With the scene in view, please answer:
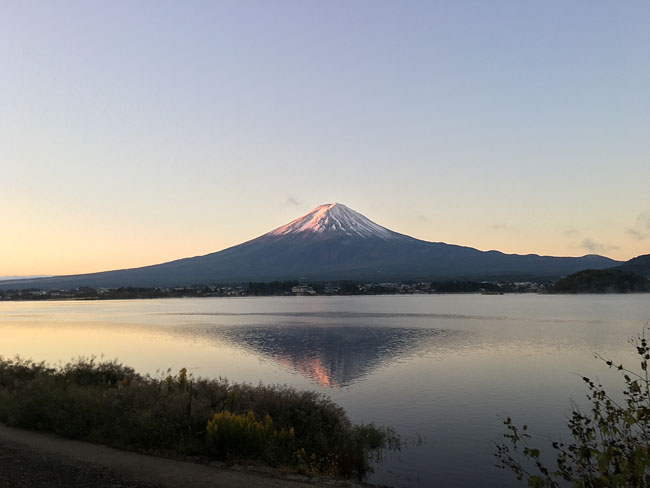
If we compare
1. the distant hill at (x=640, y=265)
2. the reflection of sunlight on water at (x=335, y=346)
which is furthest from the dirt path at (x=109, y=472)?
the distant hill at (x=640, y=265)

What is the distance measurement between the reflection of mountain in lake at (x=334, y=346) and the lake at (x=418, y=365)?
3.4 inches

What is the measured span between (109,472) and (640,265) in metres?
204

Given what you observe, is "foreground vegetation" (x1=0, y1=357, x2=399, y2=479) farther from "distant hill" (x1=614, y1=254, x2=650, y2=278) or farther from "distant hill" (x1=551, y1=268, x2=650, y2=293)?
"distant hill" (x1=614, y1=254, x2=650, y2=278)

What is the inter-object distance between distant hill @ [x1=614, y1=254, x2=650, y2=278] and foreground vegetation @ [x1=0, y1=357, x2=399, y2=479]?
184 m

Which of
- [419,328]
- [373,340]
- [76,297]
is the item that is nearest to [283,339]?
[373,340]

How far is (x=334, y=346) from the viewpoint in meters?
39.4

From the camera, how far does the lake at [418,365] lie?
46.4ft

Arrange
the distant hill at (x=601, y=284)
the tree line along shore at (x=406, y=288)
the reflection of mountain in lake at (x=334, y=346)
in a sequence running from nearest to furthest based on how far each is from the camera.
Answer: the reflection of mountain in lake at (x=334, y=346), the distant hill at (x=601, y=284), the tree line along shore at (x=406, y=288)

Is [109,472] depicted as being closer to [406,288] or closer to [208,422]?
[208,422]

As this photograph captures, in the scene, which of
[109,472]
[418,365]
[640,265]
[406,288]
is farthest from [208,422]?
[640,265]

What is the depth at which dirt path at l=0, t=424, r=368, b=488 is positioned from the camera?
8.19m

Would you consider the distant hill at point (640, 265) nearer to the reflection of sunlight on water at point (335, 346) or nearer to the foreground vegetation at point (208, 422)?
the reflection of sunlight on water at point (335, 346)

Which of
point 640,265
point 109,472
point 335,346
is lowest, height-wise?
point 335,346

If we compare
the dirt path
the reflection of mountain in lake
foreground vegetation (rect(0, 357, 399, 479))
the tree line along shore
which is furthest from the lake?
the tree line along shore
